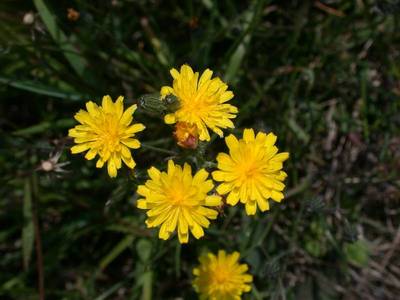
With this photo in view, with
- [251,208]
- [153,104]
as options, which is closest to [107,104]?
[153,104]

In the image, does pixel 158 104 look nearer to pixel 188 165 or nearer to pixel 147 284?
pixel 188 165

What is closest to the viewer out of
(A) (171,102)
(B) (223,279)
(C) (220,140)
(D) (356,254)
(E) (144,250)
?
(A) (171,102)

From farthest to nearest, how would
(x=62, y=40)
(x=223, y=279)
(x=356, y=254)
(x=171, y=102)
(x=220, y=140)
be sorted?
(x=356, y=254) → (x=220, y=140) → (x=62, y=40) → (x=223, y=279) → (x=171, y=102)

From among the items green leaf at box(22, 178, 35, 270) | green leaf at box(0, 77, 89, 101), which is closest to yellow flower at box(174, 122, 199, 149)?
green leaf at box(0, 77, 89, 101)

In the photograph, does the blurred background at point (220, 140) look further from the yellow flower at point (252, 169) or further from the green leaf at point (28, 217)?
the yellow flower at point (252, 169)

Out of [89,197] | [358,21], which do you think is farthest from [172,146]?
[358,21]

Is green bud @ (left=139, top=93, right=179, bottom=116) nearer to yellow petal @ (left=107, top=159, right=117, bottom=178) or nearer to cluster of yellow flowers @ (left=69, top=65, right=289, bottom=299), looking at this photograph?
cluster of yellow flowers @ (left=69, top=65, right=289, bottom=299)
